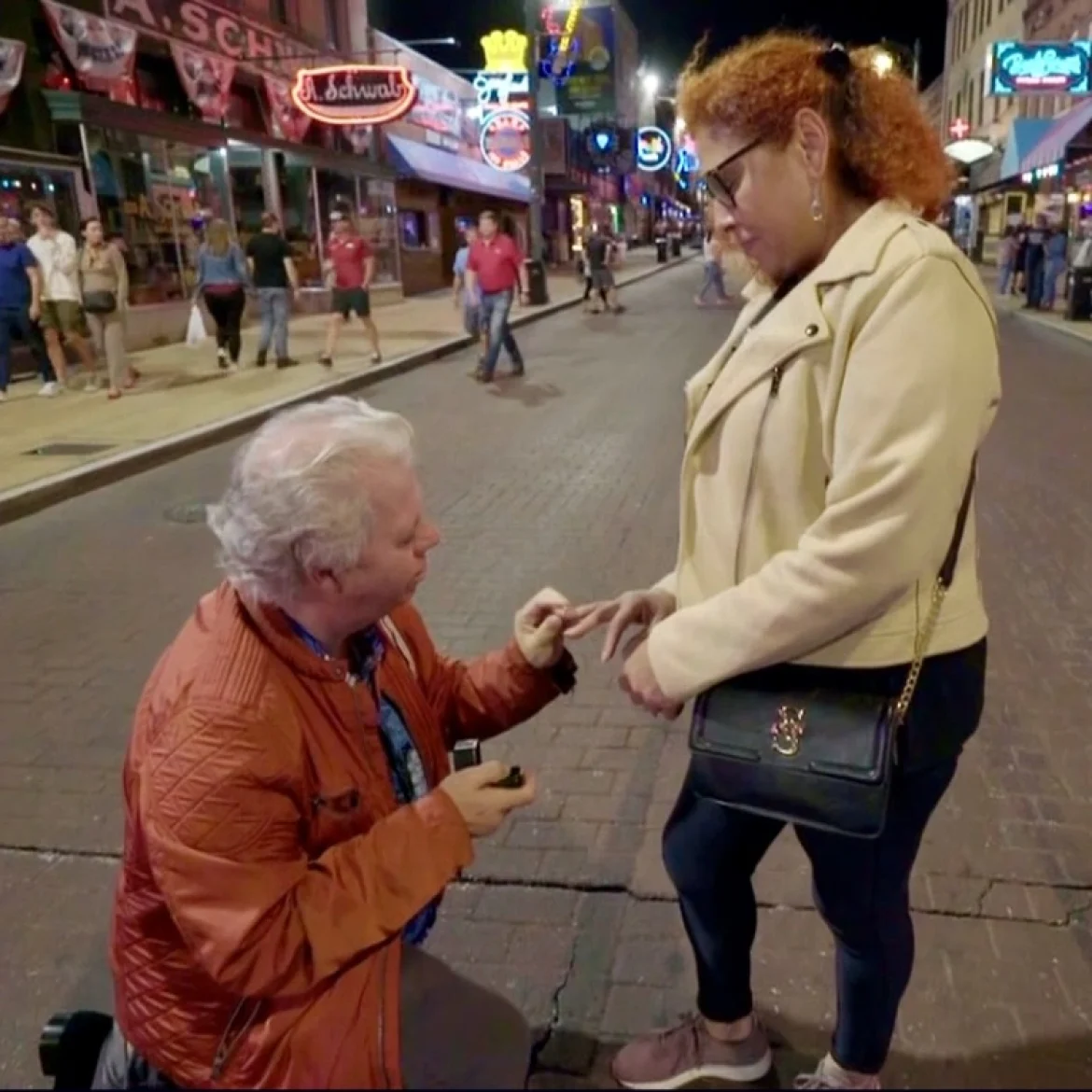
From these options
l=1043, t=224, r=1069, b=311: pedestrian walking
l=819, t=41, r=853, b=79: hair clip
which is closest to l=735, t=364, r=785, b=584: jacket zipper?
l=819, t=41, r=853, b=79: hair clip

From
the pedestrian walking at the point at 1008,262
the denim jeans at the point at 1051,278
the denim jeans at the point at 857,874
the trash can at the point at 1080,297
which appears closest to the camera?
the denim jeans at the point at 857,874

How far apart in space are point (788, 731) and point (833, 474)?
42 centimetres

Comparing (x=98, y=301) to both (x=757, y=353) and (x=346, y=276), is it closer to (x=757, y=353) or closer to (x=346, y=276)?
(x=346, y=276)

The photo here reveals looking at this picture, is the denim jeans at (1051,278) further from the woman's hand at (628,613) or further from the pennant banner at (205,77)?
the woman's hand at (628,613)

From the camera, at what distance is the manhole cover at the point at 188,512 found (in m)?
7.27

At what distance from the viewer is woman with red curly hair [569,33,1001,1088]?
4.99 ft

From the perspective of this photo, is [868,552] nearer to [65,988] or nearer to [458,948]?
[458,948]

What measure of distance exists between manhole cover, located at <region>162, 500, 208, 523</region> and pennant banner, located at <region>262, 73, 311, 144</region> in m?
14.3

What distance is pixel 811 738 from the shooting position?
169cm

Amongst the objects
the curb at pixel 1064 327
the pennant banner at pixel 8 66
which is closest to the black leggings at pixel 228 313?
the pennant banner at pixel 8 66


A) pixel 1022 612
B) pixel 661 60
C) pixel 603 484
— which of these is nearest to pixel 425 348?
pixel 603 484

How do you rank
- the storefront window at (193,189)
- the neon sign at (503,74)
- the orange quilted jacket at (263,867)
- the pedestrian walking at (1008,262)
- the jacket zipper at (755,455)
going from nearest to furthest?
the orange quilted jacket at (263,867) < the jacket zipper at (755,455) < the storefront window at (193,189) < the pedestrian walking at (1008,262) < the neon sign at (503,74)

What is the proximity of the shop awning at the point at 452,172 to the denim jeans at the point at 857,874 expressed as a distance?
25.9 m

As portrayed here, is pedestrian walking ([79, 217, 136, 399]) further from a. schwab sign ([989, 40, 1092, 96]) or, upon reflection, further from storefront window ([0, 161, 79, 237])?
a. schwab sign ([989, 40, 1092, 96])
